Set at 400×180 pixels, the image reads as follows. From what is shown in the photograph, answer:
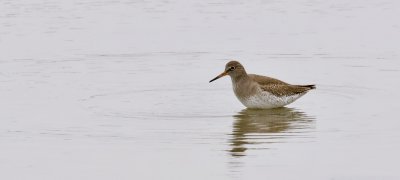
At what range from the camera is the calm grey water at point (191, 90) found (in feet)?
41.6

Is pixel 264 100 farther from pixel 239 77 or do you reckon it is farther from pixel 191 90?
pixel 191 90

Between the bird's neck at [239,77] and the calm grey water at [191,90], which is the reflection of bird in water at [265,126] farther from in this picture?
the bird's neck at [239,77]

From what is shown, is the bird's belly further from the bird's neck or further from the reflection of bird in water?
the bird's neck

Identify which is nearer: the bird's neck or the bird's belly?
the bird's belly

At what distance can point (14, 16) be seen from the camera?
87.0ft

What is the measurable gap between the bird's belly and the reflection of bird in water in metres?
0.11

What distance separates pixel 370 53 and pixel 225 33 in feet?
13.5

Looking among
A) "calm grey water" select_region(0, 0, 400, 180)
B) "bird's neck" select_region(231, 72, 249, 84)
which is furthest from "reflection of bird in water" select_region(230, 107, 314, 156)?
"bird's neck" select_region(231, 72, 249, 84)

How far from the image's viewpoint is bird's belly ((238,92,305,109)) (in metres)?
17.3

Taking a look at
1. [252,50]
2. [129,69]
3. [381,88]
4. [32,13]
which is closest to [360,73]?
[381,88]

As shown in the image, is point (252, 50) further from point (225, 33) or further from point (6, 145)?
point (6, 145)

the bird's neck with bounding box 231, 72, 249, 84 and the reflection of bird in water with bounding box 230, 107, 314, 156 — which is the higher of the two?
the bird's neck with bounding box 231, 72, 249, 84

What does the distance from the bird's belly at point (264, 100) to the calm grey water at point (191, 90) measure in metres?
0.18

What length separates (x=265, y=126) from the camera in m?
15.4
